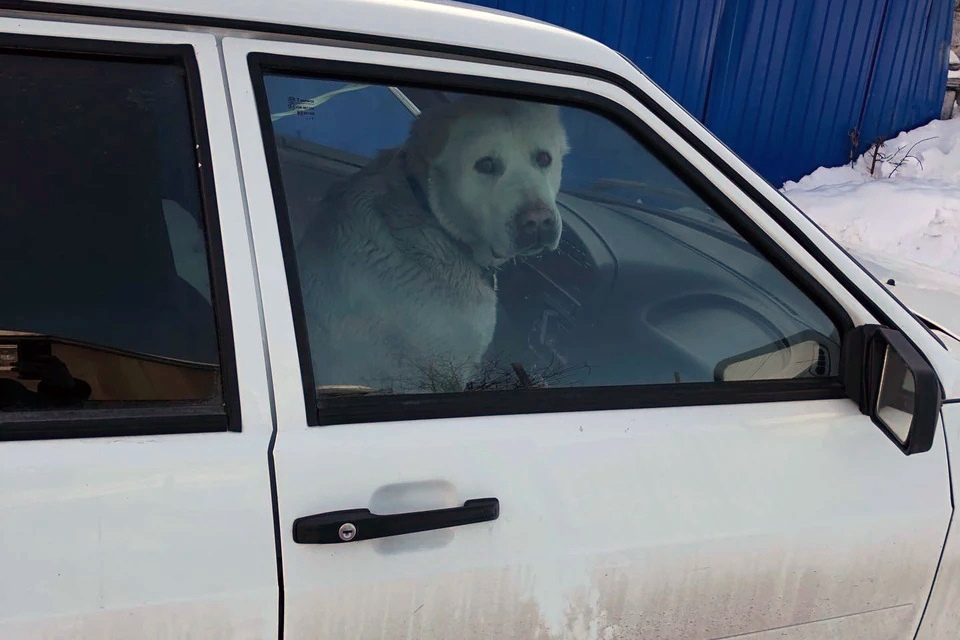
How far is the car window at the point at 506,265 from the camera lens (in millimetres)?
1422

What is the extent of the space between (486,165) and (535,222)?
175 mm

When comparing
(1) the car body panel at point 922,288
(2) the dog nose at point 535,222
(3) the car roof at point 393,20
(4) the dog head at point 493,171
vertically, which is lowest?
(1) the car body panel at point 922,288

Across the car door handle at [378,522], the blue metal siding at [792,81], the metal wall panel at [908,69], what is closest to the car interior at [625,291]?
the car door handle at [378,522]

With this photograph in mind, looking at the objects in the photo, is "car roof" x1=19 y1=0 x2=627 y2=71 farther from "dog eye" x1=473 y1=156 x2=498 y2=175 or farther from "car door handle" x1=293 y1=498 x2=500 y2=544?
"car door handle" x1=293 y1=498 x2=500 y2=544

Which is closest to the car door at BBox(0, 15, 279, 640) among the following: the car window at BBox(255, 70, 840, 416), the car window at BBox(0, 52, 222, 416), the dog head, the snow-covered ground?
the car window at BBox(0, 52, 222, 416)

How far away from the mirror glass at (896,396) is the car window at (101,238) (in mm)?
1198

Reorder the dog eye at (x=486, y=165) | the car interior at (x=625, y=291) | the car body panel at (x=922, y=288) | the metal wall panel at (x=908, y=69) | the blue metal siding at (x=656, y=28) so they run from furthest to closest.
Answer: the metal wall panel at (x=908, y=69), the blue metal siding at (x=656, y=28), the car body panel at (x=922, y=288), the dog eye at (x=486, y=165), the car interior at (x=625, y=291)

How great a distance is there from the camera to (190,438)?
3.90 ft

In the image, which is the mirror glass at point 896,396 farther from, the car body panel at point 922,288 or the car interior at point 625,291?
the car body panel at point 922,288

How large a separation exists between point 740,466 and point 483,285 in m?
0.63

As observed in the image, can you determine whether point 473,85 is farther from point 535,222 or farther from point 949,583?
point 949,583

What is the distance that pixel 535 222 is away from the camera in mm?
1803

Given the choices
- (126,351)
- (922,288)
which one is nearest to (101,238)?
(126,351)

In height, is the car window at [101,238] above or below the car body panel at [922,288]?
above
